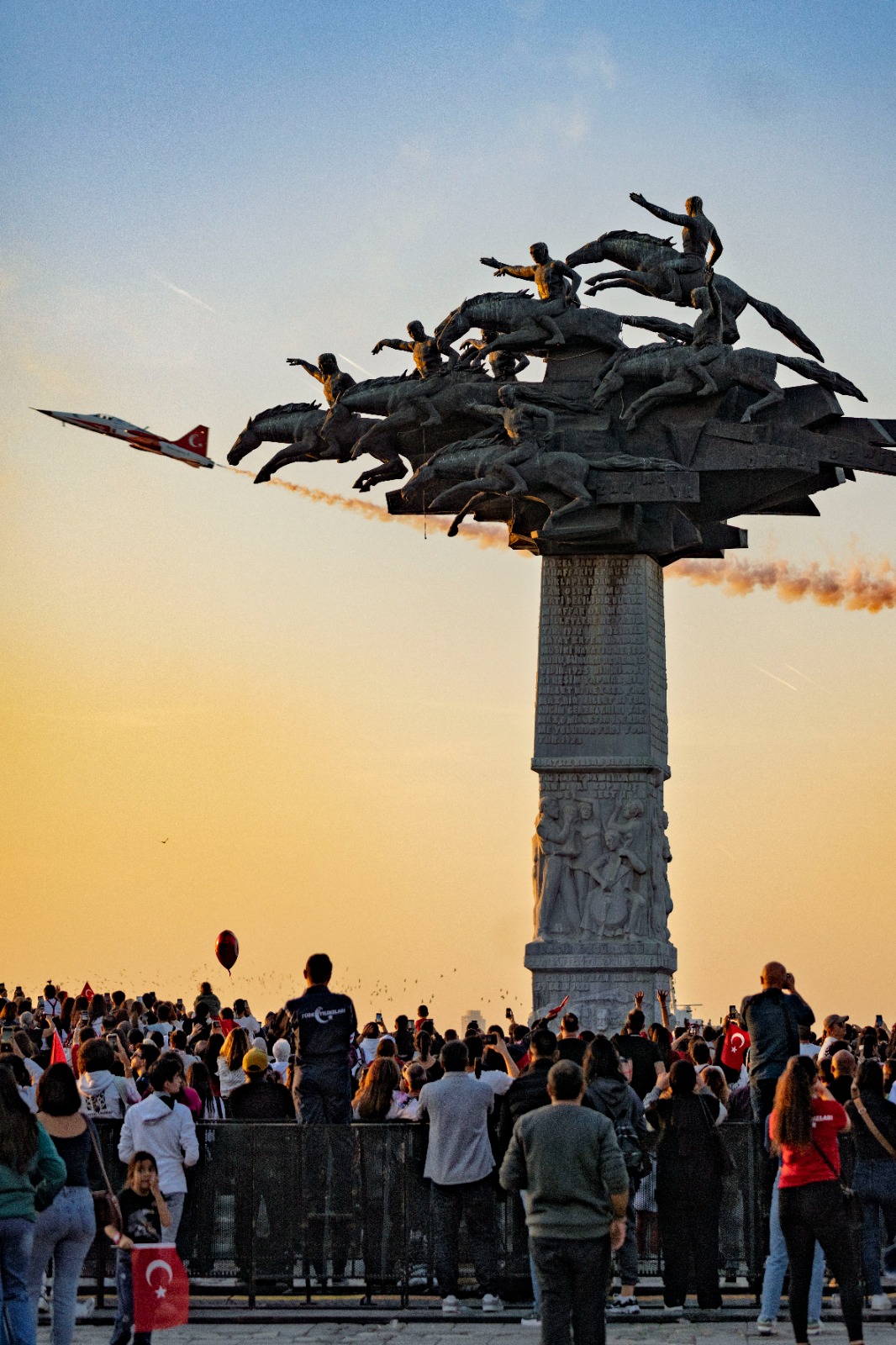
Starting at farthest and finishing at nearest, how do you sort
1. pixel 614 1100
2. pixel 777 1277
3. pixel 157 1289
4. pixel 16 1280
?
1. pixel 614 1100
2. pixel 777 1277
3. pixel 157 1289
4. pixel 16 1280

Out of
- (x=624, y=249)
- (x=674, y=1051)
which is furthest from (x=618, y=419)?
(x=674, y=1051)

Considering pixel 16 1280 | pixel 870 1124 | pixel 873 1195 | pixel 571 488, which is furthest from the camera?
pixel 571 488

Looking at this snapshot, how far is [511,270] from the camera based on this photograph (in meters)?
33.2

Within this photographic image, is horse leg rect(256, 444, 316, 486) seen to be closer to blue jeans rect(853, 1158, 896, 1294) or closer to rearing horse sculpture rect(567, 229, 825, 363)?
rearing horse sculpture rect(567, 229, 825, 363)

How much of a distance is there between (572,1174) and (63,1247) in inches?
121

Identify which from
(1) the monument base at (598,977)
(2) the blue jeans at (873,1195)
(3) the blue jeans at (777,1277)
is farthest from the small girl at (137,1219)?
(1) the monument base at (598,977)

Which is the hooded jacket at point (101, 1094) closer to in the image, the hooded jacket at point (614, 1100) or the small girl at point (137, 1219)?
the small girl at point (137, 1219)

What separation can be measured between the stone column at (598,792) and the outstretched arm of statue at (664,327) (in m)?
3.28

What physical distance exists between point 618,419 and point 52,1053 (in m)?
17.1

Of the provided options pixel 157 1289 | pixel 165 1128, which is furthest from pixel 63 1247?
pixel 165 1128

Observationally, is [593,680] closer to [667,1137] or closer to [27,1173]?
[667,1137]

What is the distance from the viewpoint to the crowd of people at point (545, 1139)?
1124cm

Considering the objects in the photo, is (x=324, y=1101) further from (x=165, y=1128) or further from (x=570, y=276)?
(x=570, y=276)

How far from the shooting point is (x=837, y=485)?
32188mm
